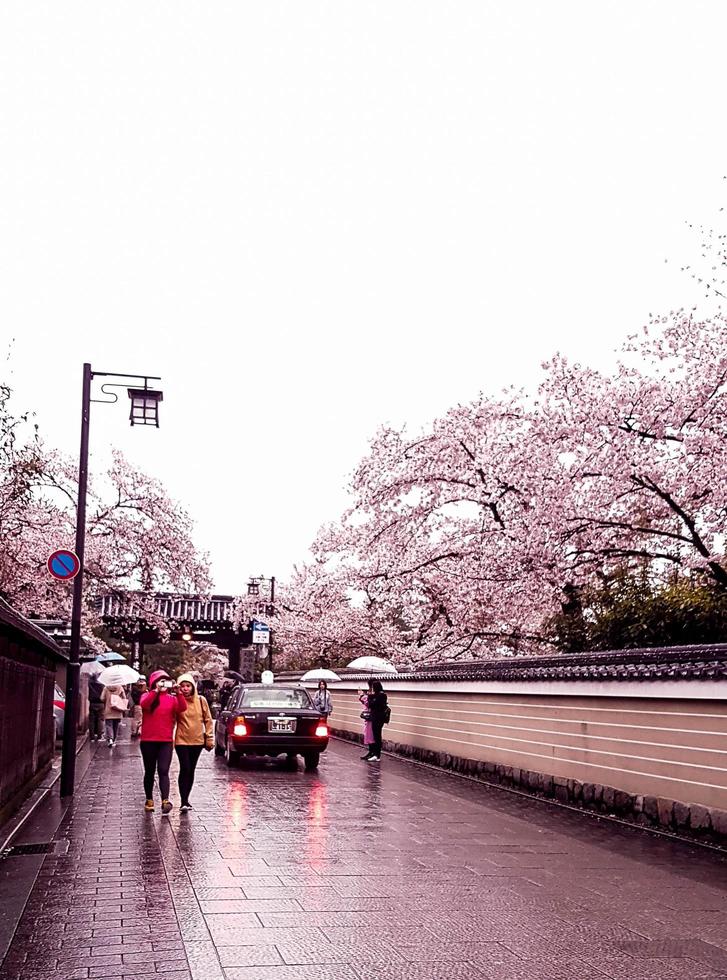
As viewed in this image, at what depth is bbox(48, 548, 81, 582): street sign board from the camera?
47.3 ft

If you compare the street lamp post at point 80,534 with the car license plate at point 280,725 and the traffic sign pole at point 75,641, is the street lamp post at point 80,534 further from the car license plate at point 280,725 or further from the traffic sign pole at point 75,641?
the car license plate at point 280,725

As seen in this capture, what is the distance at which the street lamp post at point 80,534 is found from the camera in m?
14.4

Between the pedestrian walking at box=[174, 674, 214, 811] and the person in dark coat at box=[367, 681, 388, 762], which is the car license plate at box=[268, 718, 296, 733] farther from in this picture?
the pedestrian walking at box=[174, 674, 214, 811]

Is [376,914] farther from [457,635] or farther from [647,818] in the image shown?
[457,635]

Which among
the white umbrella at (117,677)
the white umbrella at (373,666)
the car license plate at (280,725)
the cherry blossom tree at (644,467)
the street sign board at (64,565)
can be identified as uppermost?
the cherry blossom tree at (644,467)

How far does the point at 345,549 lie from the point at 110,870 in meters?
25.1

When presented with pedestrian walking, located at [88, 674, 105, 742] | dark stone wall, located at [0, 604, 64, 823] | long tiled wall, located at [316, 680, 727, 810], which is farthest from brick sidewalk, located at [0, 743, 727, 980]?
pedestrian walking, located at [88, 674, 105, 742]

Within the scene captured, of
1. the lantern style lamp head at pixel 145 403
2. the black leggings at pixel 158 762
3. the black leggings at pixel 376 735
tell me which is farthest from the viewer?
the black leggings at pixel 376 735

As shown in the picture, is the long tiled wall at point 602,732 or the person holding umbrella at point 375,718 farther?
the person holding umbrella at point 375,718

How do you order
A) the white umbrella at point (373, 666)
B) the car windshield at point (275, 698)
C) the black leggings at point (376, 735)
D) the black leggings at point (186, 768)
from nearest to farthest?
1. the black leggings at point (186, 768)
2. the car windshield at point (275, 698)
3. the black leggings at point (376, 735)
4. the white umbrella at point (373, 666)

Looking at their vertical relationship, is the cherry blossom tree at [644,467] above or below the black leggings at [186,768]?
above

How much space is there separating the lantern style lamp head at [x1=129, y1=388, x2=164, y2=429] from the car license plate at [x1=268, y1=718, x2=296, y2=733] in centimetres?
646

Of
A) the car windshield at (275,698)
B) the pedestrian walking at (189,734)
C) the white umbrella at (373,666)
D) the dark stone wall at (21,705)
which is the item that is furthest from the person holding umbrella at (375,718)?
the pedestrian walking at (189,734)

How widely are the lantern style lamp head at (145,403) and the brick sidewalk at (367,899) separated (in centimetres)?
585
